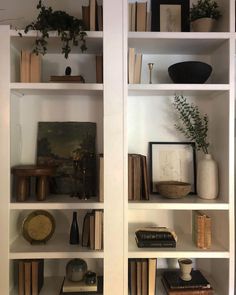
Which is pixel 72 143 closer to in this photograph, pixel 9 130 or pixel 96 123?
pixel 96 123

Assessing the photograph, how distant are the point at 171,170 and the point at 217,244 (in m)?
0.52

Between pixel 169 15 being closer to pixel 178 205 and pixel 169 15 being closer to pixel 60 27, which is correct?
pixel 60 27

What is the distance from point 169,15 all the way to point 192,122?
2.25 feet

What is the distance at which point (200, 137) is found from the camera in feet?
5.76

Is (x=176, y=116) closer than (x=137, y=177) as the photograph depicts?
No

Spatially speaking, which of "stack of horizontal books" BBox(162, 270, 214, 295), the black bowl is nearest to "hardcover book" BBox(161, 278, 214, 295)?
"stack of horizontal books" BBox(162, 270, 214, 295)

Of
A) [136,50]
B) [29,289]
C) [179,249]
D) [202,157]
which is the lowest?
[29,289]

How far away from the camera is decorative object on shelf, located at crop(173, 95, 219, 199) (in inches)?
67.4

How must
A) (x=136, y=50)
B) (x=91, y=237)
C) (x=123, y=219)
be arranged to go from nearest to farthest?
Answer: (x=123, y=219)
(x=91, y=237)
(x=136, y=50)

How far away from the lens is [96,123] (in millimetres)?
1903

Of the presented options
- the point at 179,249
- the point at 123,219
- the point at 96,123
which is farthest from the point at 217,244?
the point at 96,123

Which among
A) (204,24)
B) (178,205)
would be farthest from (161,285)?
(204,24)

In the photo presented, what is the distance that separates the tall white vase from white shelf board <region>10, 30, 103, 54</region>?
37.2 inches

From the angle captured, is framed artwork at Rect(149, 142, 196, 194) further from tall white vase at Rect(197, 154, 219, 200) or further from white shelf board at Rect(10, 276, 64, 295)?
white shelf board at Rect(10, 276, 64, 295)
